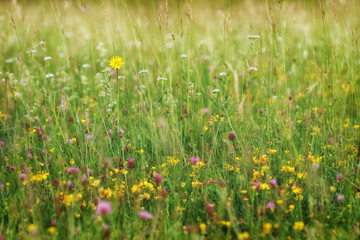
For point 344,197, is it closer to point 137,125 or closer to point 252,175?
point 252,175

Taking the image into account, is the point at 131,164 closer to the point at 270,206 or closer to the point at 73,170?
the point at 73,170

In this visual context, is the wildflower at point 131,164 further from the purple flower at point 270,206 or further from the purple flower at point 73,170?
the purple flower at point 270,206

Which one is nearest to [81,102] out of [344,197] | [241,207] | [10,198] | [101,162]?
[101,162]

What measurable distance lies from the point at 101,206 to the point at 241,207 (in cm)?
72

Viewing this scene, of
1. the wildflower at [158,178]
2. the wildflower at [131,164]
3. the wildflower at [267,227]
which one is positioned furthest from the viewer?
the wildflower at [131,164]

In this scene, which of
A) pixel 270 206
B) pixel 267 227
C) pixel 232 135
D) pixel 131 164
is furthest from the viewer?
pixel 232 135

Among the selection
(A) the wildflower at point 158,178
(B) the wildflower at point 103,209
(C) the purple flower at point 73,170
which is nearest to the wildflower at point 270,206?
(A) the wildflower at point 158,178

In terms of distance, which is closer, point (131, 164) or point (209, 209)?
point (209, 209)

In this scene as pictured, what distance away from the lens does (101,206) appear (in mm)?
1460

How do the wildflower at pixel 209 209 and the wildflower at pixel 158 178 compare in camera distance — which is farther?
the wildflower at pixel 158 178

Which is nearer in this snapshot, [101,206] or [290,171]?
[101,206]

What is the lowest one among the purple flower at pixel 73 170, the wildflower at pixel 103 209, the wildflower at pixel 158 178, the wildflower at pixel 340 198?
the wildflower at pixel 340 198

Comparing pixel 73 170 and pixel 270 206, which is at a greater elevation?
pixel 73 170

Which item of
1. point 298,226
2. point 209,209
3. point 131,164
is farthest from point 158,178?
point 298,226
